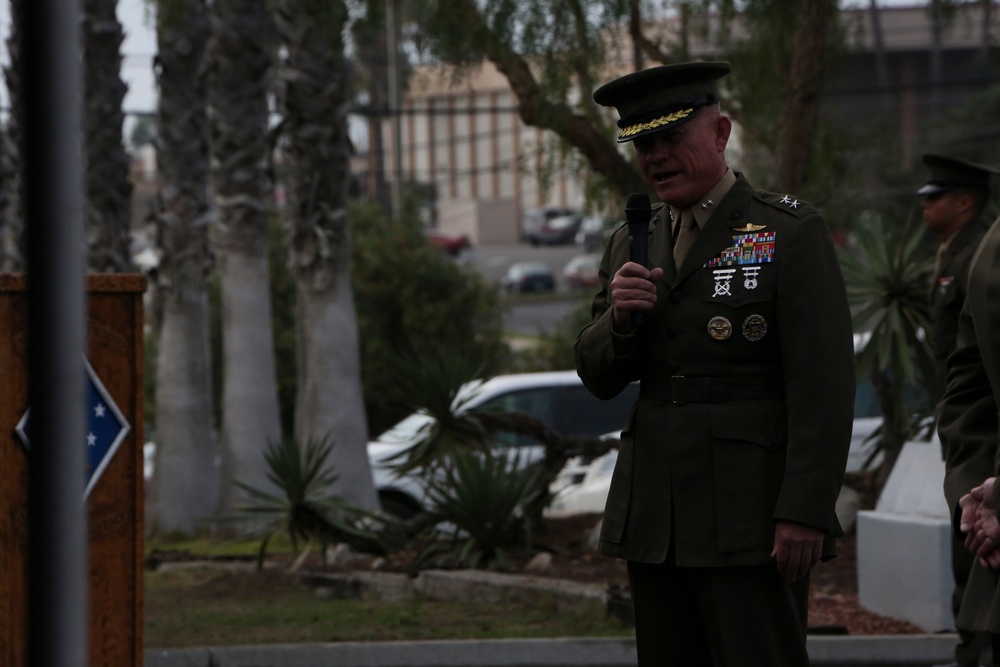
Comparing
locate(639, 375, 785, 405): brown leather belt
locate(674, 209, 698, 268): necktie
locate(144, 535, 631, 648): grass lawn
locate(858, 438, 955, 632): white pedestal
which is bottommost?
locate(144, 535, 631, 648): grass lawn

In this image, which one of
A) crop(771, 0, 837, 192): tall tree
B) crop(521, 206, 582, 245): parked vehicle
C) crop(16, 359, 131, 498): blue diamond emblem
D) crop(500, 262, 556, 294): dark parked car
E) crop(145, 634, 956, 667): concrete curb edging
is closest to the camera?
crop(16, 359, 131, 498): blue diamond emblem

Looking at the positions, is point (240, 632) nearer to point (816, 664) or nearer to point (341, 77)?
point (816, 664)

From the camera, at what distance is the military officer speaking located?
3.50 meters

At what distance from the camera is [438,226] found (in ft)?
282

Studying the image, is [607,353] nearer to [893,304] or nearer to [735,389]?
[735,389]

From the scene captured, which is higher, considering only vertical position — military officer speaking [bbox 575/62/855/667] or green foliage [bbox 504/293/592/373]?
military officer speaking [bbox 575/62/855/667]

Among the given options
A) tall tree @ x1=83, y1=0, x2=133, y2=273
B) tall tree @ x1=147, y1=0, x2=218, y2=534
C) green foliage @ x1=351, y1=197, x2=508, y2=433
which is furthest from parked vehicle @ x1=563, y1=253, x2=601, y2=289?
tall tree @ x1=83, y1=0, x2=133, y2=273

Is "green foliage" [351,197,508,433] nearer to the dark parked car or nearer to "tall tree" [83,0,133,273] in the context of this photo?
"tall tree" [83,0,133,273]

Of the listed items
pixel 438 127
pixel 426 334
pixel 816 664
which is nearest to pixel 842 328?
pixel 816 664

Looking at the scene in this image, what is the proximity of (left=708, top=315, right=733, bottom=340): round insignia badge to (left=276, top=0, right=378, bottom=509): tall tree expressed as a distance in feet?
29.6

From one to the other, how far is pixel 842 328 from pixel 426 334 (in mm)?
25048

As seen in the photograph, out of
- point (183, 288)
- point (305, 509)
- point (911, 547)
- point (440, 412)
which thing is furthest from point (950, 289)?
point (183, 288)

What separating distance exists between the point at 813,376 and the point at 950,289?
11.0 ft

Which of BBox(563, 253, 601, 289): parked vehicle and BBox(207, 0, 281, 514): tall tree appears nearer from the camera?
BBox(207, 0, 281, 514): tall tree
